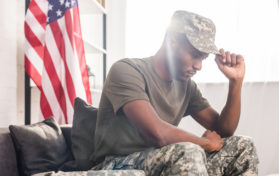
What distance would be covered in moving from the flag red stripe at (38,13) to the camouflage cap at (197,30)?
99cm

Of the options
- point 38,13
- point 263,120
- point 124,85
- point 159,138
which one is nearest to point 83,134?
point 124,85

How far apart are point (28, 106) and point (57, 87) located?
0.71ft

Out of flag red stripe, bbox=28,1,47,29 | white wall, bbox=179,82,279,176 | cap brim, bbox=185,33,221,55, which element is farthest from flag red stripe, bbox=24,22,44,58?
white wall, bbox=179,82,279,176

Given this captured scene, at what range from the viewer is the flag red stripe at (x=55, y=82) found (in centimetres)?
226

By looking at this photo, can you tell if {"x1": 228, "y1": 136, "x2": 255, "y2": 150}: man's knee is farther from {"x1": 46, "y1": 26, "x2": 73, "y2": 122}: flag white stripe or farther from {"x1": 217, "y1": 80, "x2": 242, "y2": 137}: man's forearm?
{"x1": 46, "y1": 26, "x2": 73, "y2": 122}: flag white stripe

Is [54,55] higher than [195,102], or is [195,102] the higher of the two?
[54,55]

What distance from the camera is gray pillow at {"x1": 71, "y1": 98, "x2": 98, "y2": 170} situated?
171 cm

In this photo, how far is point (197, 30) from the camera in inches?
65.4

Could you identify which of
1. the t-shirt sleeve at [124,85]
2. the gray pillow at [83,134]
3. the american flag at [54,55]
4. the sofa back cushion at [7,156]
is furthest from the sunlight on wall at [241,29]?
the sofa back cushion at [7,156]

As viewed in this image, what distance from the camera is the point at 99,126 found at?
1629mm

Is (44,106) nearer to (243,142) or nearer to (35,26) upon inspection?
(35,26)

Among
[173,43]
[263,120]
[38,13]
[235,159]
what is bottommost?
[263,120]

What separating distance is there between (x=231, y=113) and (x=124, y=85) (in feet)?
2.18

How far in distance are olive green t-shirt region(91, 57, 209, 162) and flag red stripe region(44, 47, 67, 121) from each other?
74cm
